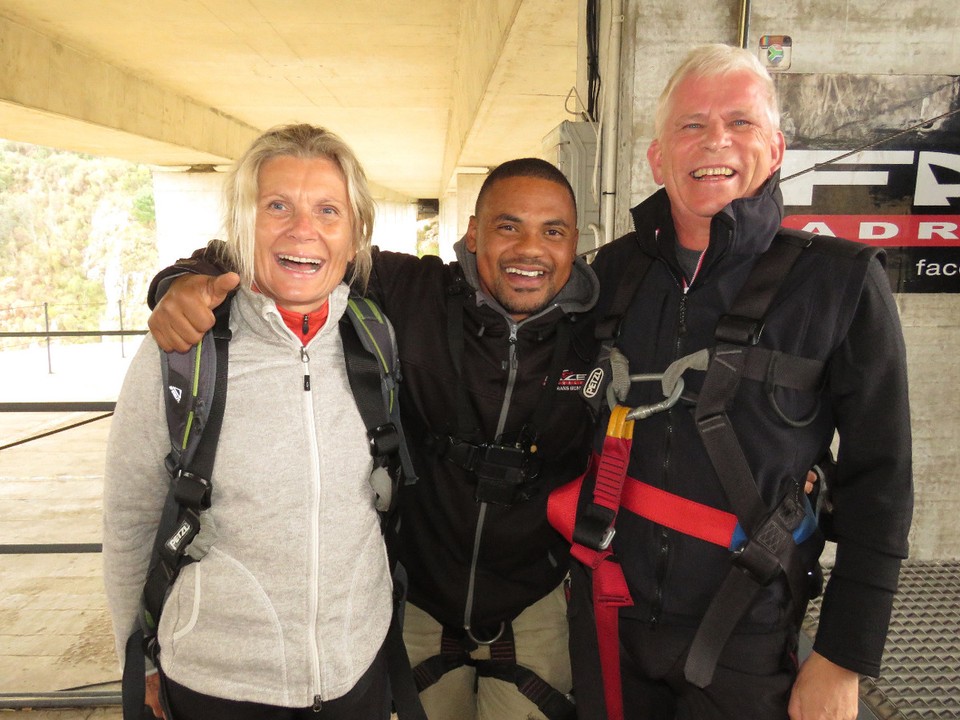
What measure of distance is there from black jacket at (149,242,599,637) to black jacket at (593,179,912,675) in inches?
13.8

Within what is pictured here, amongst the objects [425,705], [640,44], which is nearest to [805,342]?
[425,705]

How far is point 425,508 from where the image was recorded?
2172 mm

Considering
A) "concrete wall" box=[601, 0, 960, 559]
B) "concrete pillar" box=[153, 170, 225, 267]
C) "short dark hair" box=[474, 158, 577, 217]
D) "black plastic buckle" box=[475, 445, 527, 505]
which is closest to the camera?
"black plastic buckle" box=[475, 445, 527, 505]

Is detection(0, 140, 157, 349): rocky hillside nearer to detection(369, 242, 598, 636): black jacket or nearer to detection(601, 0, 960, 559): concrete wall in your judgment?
detection(601, 0, 960, 559): concrete wall

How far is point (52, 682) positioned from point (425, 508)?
2901 millimetres

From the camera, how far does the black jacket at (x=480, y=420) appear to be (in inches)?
81.0

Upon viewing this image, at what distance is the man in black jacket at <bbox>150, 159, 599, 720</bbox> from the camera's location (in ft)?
6.73

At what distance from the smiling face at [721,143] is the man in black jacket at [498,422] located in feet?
1.52

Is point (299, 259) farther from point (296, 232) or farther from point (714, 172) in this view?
point (714, 172)

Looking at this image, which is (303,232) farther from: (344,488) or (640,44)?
(640,44)

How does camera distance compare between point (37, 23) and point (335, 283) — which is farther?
point (37, 23)

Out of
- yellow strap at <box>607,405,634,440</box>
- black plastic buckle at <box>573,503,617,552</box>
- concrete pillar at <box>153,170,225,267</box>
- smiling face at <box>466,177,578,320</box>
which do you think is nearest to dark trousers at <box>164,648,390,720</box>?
black plastic buckle at <box>573,503,617,552</box>

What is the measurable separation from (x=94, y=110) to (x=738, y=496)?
9.54 m

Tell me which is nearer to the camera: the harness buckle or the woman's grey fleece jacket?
the harness buckle
